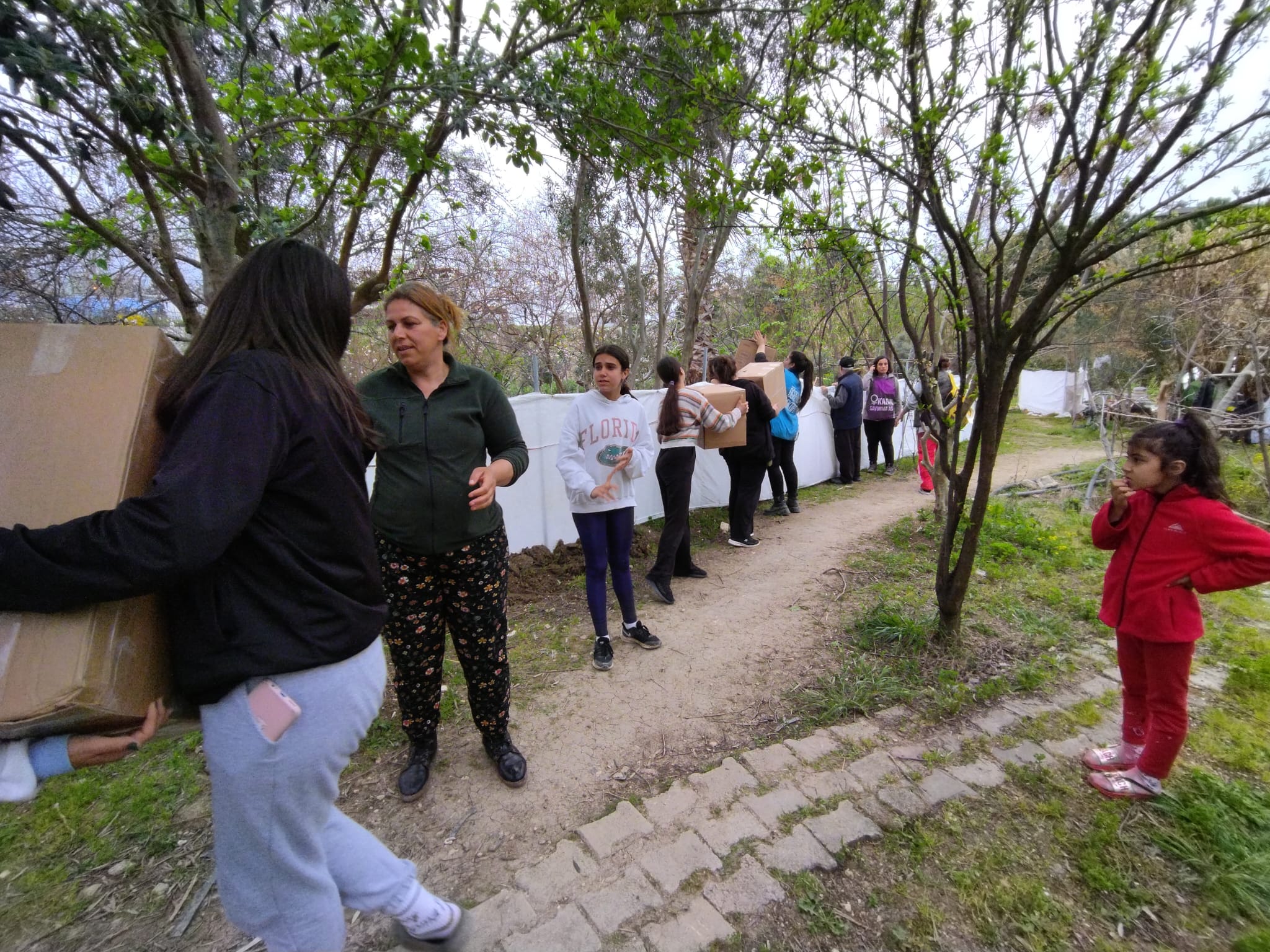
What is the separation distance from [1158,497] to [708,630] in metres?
2.43

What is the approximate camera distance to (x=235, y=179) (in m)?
2.35

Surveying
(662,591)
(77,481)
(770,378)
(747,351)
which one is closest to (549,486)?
(662,591)

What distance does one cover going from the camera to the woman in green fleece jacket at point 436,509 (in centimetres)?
205

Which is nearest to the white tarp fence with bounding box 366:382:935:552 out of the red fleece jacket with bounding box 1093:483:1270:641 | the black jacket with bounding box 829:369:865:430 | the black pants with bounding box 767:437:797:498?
the black pants with bounding box 767:437:797:498

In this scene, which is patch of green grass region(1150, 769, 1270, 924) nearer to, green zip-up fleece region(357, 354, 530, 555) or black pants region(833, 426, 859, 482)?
green zip-up fleece region(357, 354, 530, 555)

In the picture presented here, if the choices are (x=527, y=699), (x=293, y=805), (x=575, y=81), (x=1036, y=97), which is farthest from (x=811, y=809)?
(x=575, y=81)

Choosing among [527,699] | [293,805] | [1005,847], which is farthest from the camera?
[527,699]

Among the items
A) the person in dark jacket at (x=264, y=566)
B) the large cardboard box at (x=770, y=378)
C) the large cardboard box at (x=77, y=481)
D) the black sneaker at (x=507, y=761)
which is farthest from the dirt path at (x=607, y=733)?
the large cardboard box at (x=770, y=378)

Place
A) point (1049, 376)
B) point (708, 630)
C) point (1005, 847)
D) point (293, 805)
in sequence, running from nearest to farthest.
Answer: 1. point (293, 805)
2. point (1005, 847)
3. point (708, 630)
4. point (1049, 376)

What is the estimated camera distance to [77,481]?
1.00 m

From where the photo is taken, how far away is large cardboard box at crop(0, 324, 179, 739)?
0.91 m

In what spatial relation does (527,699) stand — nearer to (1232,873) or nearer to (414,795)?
(414,795)

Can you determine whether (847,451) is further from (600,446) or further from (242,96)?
(242,96)

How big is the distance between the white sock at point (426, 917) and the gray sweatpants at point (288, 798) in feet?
0.77
